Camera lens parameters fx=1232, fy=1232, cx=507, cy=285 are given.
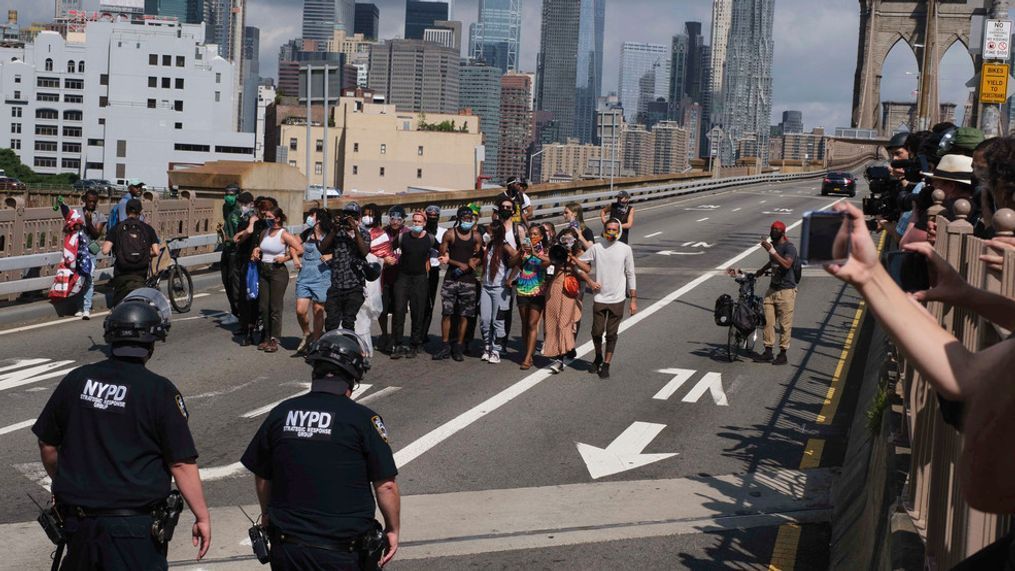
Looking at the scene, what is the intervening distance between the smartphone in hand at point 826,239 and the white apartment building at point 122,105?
141 meters

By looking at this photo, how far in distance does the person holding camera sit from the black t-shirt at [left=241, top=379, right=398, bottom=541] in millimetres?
9244

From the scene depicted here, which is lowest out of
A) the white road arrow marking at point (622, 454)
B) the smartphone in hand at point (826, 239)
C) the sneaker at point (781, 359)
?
the white road arrow marking at point (622, 454)

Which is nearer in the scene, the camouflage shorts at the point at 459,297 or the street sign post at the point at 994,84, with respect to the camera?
the camouflage shorts at the point at 459,297

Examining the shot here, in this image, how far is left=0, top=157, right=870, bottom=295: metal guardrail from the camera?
18344 millimetres

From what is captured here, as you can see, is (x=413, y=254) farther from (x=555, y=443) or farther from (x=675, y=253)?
(x=675, y=253)

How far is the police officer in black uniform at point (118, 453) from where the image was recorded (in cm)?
554

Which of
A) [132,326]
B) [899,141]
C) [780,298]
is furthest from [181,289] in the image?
[132,326]

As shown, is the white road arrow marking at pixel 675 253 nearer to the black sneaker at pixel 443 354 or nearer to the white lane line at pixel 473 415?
the white lane line at pixel 473 415

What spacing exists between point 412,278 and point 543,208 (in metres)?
24.9

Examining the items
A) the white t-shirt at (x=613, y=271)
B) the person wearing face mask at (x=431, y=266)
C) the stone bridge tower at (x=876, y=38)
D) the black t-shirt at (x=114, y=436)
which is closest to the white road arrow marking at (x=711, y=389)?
the white t-shirt at (x=613, y=271)

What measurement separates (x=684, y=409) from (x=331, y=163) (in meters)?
154

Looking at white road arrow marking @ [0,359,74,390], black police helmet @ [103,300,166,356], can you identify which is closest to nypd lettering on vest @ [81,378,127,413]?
black police helmet @ [103,300,166,356]

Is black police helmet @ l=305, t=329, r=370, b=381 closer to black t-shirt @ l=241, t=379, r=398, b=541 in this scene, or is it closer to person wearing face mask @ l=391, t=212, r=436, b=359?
black t-shirt @ l=241, t=379, r=398, b=541

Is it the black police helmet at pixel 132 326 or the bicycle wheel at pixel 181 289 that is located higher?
the black police helmet at pixel 132 326
